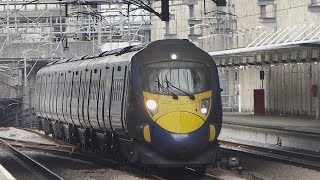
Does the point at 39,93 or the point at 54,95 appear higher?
the point at 54,95

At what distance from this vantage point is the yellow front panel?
51.8 feet

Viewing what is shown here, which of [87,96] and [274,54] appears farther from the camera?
[274,54]

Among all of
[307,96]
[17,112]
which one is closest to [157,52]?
[307,96]

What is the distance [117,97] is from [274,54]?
17.5 metres

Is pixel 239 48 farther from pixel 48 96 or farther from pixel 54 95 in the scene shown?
pixel 54 95

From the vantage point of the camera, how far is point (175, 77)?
16.3m

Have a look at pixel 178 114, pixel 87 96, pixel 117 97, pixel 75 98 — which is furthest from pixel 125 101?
pixel 75 98

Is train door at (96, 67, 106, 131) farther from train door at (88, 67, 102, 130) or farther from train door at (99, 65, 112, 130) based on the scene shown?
train door at (88, 67, 102, 130)

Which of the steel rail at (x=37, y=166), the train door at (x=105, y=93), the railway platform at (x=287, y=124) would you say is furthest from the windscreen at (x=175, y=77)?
the railway platform at (x=287, y=124)

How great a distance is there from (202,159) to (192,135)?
0.69 metres

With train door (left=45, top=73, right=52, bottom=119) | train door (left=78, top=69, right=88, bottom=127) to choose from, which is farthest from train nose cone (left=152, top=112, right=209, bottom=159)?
train door (left=45, top=73, right=52, bottom=119)

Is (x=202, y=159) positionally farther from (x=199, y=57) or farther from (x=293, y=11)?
(x=293, y=11)

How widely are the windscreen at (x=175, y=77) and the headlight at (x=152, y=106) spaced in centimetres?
26

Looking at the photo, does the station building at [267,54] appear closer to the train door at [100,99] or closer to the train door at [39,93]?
the train door at [39,93]
